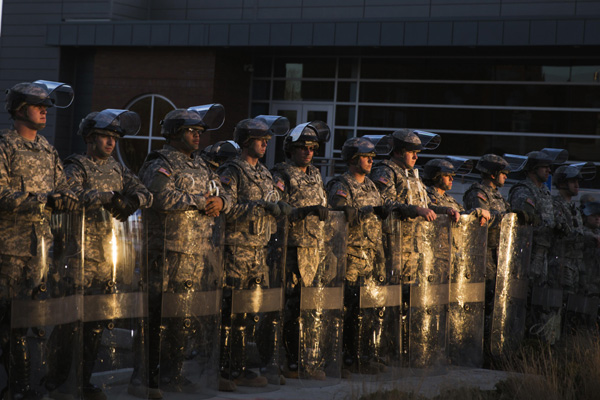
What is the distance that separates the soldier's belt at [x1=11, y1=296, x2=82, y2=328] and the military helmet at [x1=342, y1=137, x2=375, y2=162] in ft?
11.1

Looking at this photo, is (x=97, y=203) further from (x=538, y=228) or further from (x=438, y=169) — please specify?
(x=538, y=228)

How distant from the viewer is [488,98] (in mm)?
22312

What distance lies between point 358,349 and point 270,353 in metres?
1.11

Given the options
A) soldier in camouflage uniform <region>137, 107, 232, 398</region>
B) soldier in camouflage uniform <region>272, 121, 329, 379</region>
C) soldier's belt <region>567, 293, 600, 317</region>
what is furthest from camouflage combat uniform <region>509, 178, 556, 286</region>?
soldier in camouflage uniform <region>137, 107, 232, 398</region>

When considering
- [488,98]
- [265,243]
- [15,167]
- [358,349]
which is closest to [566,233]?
[358,349]

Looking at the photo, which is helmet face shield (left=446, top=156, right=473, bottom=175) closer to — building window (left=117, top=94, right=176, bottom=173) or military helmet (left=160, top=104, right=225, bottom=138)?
military helmet (left=160, top=104, right=225, bottom=138)

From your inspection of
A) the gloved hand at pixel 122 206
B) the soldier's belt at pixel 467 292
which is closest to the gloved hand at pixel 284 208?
the gloved hand at pixel 122 206

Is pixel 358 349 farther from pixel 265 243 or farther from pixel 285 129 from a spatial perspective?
pixel 285 129

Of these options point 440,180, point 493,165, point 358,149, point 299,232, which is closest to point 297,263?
point 299,232

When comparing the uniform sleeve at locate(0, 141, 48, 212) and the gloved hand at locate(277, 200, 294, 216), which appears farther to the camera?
the gloved hand at locate(277, 200, 294, 216)

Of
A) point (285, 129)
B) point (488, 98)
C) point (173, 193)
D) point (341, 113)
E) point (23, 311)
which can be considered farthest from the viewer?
point (341, 113)

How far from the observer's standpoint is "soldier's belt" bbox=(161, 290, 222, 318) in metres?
6.64

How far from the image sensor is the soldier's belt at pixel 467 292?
9078 mm

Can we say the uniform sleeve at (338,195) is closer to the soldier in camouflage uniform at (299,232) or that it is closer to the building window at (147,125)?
the soldier in camouflage uniform at (299,232)
